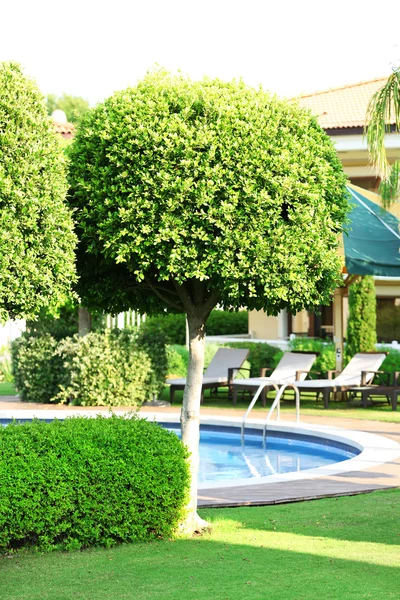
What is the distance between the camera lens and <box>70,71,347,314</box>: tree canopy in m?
6.26

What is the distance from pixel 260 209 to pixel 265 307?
102 cm

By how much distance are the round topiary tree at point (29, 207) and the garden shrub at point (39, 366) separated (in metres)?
11.5

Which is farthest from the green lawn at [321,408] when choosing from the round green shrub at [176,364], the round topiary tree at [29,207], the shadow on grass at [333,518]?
the round topiary tree at [29,207]

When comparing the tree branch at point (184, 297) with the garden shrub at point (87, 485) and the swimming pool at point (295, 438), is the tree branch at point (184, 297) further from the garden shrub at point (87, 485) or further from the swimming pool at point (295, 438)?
the swimming pool at point (295, 438)

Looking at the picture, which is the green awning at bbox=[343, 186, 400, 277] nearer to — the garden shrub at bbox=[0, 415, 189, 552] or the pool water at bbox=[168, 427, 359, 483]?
the pool water at bbox=[168, 427, 359, 483]

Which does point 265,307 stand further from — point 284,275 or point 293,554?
point 293,554

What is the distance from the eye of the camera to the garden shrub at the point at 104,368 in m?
17.0

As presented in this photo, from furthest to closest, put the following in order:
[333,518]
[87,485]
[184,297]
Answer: [333,518], [184,297], [87,485]

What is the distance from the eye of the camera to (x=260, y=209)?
20.7ft

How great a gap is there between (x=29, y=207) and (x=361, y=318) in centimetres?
1407

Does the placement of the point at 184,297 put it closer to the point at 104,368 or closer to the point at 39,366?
the point at 104,368

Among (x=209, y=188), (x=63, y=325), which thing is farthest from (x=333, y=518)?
(x=63, y=325)

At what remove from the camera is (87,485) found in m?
6.40

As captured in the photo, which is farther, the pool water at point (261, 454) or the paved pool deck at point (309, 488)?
the pool water at point (261, 454)
